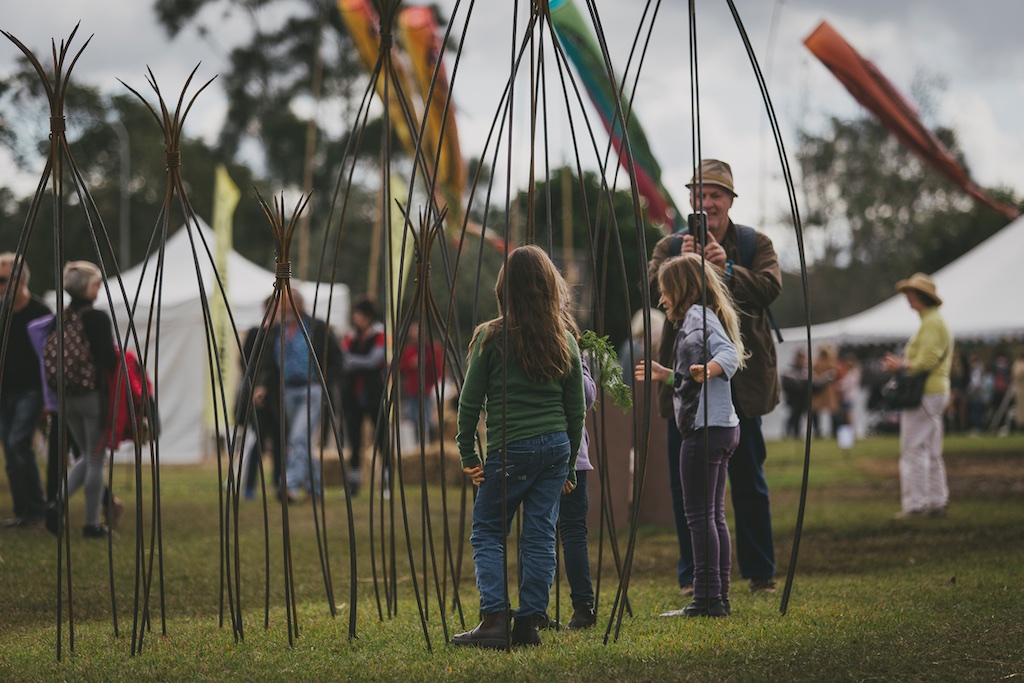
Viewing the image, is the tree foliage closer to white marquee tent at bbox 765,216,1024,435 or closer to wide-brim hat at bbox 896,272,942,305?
white marquee tent at bbox 765,216,1024,435

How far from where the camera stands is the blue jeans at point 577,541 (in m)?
4.66

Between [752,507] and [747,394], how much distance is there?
0.55 metres

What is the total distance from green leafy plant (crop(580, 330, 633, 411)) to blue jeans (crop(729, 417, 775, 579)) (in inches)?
46.4

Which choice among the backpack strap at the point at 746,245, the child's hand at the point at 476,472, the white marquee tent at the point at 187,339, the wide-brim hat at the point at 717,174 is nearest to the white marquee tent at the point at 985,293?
the white marquee tent at the point at 187,339

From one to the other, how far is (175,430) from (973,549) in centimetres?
1228

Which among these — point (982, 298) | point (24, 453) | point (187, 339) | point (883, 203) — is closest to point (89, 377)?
point (24, 453)

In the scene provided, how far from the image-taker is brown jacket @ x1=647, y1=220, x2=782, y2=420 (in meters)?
5.47

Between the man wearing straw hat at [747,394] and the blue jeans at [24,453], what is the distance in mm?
4656

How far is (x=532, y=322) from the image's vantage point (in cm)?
411

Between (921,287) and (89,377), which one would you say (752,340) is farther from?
(89,377)

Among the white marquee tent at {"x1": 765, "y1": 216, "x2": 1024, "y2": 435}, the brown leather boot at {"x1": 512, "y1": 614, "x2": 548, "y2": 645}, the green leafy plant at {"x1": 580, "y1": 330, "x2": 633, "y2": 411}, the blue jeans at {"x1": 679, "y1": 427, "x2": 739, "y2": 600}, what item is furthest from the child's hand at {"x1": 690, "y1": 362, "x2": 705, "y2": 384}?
the white marquee tent at {"x1": 765, "y1": 216, "x2": 1024, "y2": 435}

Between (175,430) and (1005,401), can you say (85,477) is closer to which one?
(175,430)

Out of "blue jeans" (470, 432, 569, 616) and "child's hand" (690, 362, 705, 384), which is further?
"child's hand" (690, 362, 705, 384)

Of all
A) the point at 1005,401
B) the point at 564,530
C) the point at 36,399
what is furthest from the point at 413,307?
the point at 1005,401
